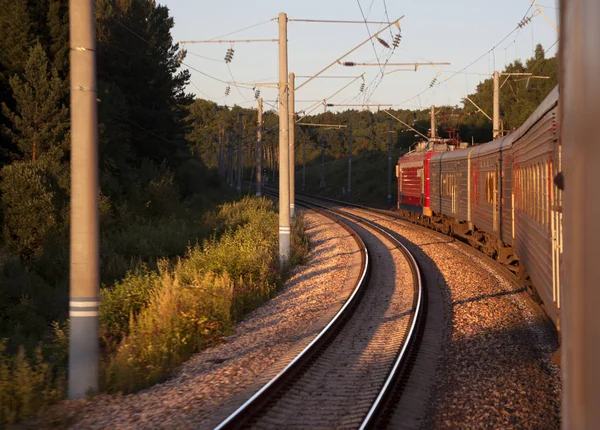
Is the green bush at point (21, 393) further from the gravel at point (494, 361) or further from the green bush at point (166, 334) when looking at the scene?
the gravel at point (494, 361)

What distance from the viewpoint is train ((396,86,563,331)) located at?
816cm

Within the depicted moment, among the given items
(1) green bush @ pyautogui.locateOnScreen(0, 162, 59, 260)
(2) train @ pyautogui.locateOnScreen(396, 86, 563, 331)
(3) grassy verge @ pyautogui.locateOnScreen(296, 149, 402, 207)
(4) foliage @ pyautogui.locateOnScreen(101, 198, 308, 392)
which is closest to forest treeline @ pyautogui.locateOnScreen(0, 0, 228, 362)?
(1) green bush @ pyautogui.locateOnScreen(0, 162, 59, 260)

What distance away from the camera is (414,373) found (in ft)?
28.0

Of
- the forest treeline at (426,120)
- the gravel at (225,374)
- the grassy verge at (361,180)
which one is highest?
the forest treeline at (426,120)

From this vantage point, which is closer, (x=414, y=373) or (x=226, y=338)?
(x=414, y=373)

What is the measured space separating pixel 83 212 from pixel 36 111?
87.7 ft

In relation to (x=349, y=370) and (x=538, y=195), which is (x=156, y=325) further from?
(x=538, y=195)

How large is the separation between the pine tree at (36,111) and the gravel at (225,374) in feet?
66.7

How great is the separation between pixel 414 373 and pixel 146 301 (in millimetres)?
6343

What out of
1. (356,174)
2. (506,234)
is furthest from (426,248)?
(356,174)

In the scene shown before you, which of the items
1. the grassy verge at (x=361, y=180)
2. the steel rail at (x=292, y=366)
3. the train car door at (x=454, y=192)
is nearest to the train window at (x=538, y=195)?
the steel rail at (x=292, y=366)

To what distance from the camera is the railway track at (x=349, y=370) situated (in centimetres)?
684

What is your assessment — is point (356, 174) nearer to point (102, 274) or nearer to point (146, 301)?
point (102, 274)

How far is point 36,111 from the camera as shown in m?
32.1
